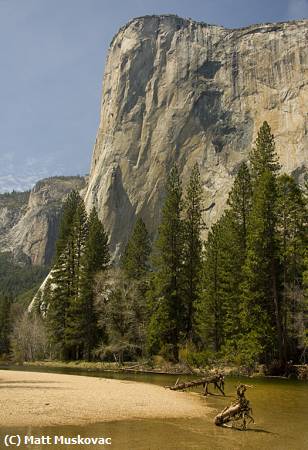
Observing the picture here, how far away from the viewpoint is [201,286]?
42.5m

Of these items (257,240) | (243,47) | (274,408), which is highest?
(243,47)

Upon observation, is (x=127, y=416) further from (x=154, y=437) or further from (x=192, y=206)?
(x=192, y=206)

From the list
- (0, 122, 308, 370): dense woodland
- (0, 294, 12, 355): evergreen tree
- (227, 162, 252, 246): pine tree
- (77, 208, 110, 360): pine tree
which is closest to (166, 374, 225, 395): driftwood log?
(0, 122, 308, 370): dense woodland

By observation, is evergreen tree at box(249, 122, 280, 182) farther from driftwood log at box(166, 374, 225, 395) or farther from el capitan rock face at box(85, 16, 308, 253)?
el capitan rock face at box(85, 16, 308, 253)

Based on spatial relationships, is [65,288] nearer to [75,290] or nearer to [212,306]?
[75,290]

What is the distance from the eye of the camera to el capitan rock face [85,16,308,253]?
9156cm

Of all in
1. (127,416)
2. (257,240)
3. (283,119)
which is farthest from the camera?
(283,119)

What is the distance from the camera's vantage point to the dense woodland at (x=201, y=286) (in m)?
33.9

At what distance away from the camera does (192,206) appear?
4847 centimetres

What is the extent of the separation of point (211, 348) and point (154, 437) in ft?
99.9

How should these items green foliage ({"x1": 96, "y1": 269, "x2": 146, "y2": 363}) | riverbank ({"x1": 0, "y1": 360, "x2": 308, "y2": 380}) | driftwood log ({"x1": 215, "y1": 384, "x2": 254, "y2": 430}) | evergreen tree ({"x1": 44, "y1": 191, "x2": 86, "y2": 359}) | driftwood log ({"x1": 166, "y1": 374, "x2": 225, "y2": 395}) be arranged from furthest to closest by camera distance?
evergreen tree ({"x1": 44, "y1": 191, "x2": 86, "y2": 359}) < green foliage ({"x1": 96, "y1": 269, "x2": 146, "y2": 363}) < riverbank ({"x1": 0, "y1": 360, "x2": 308, "y2": 380}) < driftwood log ({"x1": 166, "y1": 374, "x2": 225, "y2": 395}) < driftwood log ({"x1": 215, "y1": 384, "x2": 254, "y2": 430})

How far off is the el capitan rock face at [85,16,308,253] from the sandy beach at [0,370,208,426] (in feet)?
216

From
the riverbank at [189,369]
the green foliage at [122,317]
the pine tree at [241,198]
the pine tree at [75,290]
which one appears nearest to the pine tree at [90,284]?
the pine tree at [75,290]

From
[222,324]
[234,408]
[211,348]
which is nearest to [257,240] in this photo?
[222,324]
